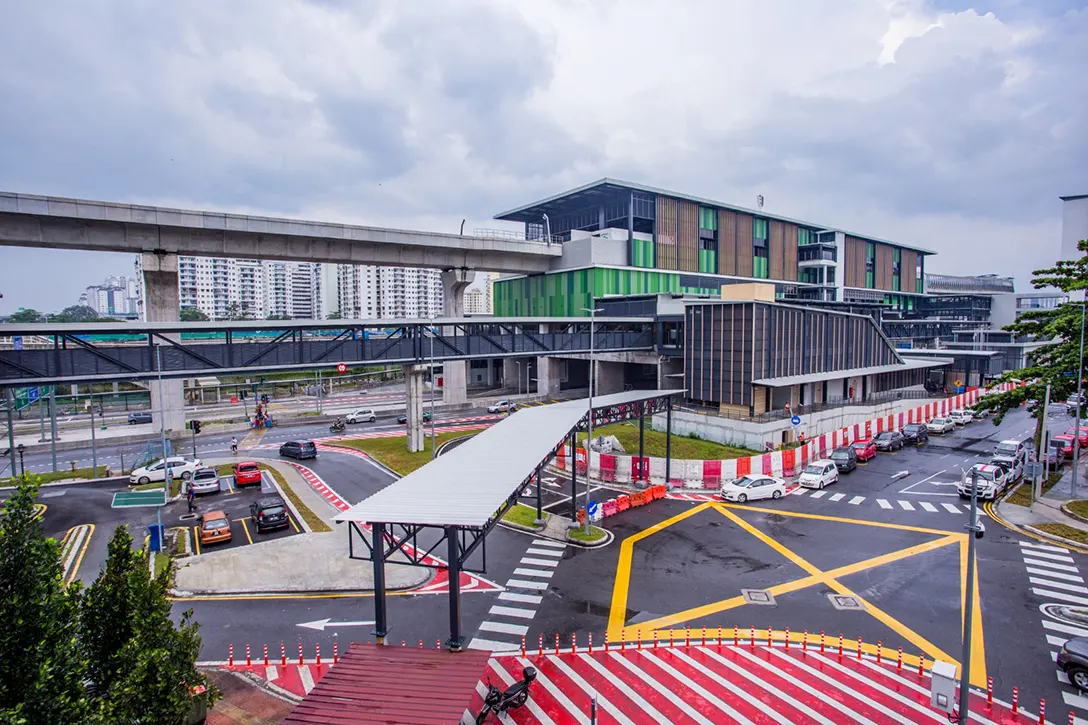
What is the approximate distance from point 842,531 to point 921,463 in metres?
18.5

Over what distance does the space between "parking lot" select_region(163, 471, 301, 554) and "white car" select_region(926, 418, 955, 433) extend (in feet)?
175

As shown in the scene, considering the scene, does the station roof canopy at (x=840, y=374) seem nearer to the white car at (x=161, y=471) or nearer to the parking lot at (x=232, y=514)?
the parking lot at (x=232, y=514)

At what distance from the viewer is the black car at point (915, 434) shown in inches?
1854

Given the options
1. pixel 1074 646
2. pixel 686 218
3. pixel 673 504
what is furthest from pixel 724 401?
pixel 686 218

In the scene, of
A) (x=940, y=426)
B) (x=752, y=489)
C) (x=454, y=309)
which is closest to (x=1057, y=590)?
(x=752, y=489)

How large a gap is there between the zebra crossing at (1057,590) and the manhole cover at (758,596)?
784 centimetres

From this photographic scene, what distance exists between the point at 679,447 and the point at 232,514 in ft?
98.1

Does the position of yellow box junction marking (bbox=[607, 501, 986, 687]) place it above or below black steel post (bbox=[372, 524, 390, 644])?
below

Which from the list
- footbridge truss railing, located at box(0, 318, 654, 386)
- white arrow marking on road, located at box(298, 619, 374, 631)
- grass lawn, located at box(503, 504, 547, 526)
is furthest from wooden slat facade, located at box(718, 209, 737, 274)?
white arrow marking on road, located at box(298, 619, 374, 631)

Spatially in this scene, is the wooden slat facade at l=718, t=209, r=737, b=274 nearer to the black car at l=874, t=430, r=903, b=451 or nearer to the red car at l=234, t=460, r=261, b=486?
the black car at l=874, t=430, r=903, b=451

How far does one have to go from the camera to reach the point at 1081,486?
34156 millimetres

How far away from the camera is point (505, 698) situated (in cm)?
1453

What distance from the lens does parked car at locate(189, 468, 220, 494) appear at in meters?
35.2

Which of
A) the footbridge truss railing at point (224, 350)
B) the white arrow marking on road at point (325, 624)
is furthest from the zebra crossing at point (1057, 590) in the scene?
the footbridge truss railing at point (224, 350)
